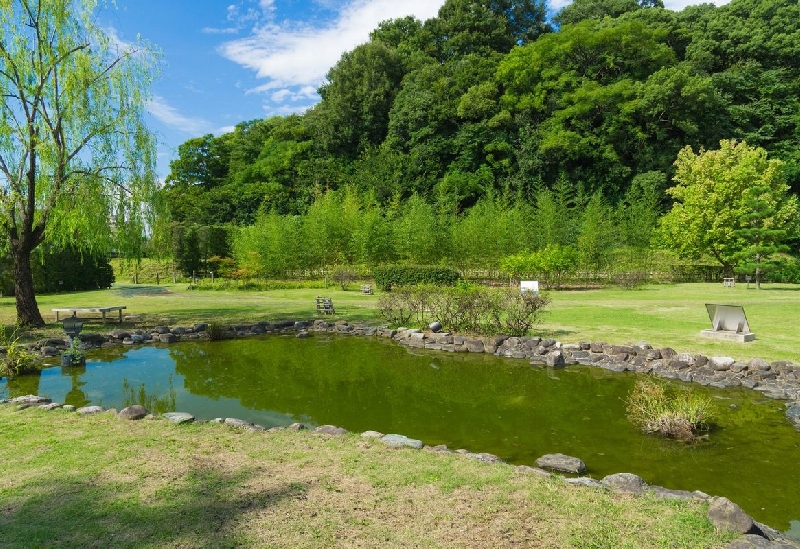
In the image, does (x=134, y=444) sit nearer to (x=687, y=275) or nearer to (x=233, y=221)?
(x=687, y=275)

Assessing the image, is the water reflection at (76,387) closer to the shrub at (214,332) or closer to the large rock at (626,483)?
the shrub at (214,332)

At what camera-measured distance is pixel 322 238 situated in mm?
26656

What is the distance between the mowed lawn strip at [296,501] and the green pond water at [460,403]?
1171mm

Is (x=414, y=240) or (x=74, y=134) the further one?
(x=414, y=240)

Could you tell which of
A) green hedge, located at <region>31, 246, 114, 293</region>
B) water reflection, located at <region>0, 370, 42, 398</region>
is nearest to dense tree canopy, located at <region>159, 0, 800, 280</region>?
green hedge, located at <region>31, 246, 114, 293</region>

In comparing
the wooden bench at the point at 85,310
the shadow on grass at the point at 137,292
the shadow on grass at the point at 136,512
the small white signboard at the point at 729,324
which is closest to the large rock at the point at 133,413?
the shadow on grass at the point at 136,512

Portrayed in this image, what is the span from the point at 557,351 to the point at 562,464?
15.0 feet

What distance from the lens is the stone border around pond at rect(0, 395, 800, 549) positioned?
3.00 m

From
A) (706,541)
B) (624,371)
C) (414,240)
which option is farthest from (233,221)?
(706,541)

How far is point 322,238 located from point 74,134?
16352 millimetres

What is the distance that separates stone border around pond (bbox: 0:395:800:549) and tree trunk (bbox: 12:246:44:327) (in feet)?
20.5

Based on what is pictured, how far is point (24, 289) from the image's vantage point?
11.2 meters

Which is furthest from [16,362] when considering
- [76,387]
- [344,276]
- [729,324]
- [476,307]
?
[344,276]

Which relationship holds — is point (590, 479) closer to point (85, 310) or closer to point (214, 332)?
point (214, 332)
